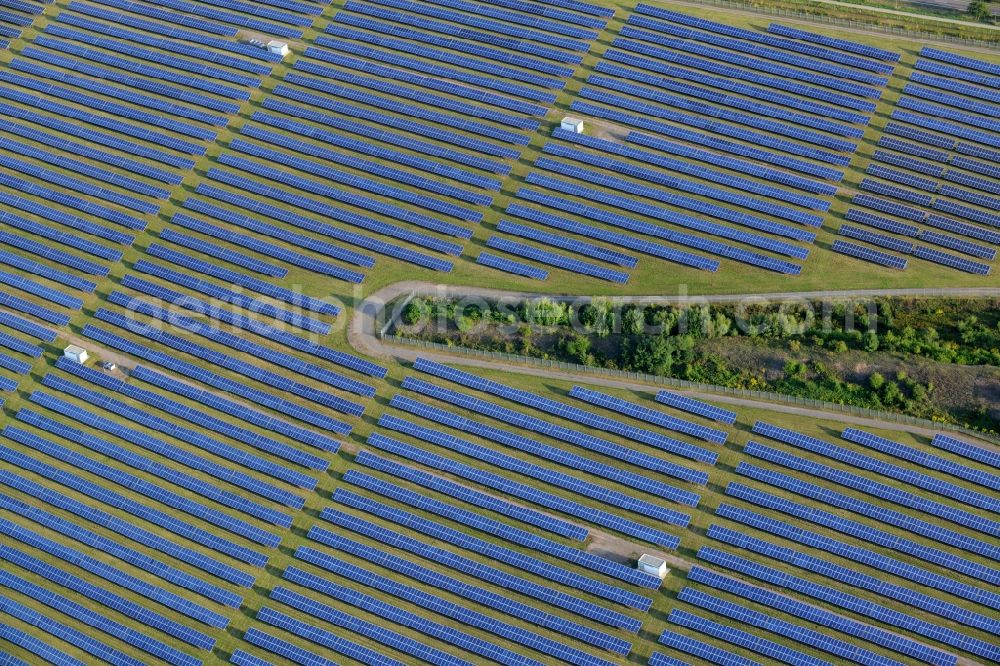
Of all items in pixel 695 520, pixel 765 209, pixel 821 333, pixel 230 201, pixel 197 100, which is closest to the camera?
pixel 695 520

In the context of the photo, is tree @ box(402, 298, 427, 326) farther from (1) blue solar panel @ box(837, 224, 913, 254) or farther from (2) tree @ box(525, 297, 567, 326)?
(1) blue solar panel @ box(837, 224, 913, 254)

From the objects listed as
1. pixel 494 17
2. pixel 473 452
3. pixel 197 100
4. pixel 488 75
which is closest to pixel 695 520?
pixel 473 452

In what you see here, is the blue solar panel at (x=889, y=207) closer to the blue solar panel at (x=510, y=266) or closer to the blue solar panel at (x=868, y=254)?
the blue solar panel at (x=868, y=254)

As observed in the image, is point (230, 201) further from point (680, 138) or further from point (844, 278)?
point (844, 278)

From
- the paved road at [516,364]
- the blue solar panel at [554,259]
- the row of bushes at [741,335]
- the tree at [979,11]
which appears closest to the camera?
the paved road at [516,364]

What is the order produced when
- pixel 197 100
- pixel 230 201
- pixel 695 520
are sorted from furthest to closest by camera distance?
pixel 197 100 → pixel 230 201 → pixel 695 520

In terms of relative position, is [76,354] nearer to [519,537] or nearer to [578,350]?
[519,537]

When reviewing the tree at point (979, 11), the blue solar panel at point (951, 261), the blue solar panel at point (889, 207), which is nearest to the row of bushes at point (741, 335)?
the blue solar panel at point (951, 261)

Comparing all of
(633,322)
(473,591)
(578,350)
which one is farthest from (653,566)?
(633,322)
